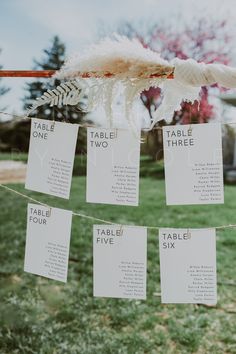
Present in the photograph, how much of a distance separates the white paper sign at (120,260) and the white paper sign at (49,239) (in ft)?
0.37

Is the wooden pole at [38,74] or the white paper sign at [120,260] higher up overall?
the wooden pole at [38,74]

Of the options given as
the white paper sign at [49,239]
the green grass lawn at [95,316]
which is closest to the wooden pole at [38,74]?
the white paper sign at [49,239]

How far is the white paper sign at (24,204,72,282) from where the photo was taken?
5.70 feet

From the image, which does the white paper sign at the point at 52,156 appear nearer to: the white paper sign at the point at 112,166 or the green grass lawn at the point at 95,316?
the white paper sign at the point at 112,166

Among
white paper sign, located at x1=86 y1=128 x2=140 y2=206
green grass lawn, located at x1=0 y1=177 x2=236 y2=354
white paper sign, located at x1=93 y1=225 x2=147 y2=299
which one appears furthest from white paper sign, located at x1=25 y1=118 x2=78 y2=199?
green grass lawn, located at x1=0 y1=177 x2=236 y2=354

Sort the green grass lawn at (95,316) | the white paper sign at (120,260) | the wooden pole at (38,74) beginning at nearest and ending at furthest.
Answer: the wooden pole at (38,74) < the white paper sign at (120,260) < the green grass lawn at (95,316)

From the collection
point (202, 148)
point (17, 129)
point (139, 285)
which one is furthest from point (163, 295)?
point (17, 129)

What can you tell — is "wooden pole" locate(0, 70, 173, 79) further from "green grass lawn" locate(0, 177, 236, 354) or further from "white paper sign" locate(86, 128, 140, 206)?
"green grass lawn" locate(0, 177, 236, 354)

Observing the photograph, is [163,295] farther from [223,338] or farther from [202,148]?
[223,338]

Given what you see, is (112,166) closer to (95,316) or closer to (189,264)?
(189,264)

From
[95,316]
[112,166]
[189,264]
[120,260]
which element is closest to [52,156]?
[112,166]

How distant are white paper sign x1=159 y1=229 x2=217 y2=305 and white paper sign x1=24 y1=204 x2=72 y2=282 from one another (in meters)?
0.33

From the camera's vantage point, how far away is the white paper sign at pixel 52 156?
1.70m

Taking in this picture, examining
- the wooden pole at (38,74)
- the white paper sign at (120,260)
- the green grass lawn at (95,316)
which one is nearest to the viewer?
the wooden pole at (38,74)
